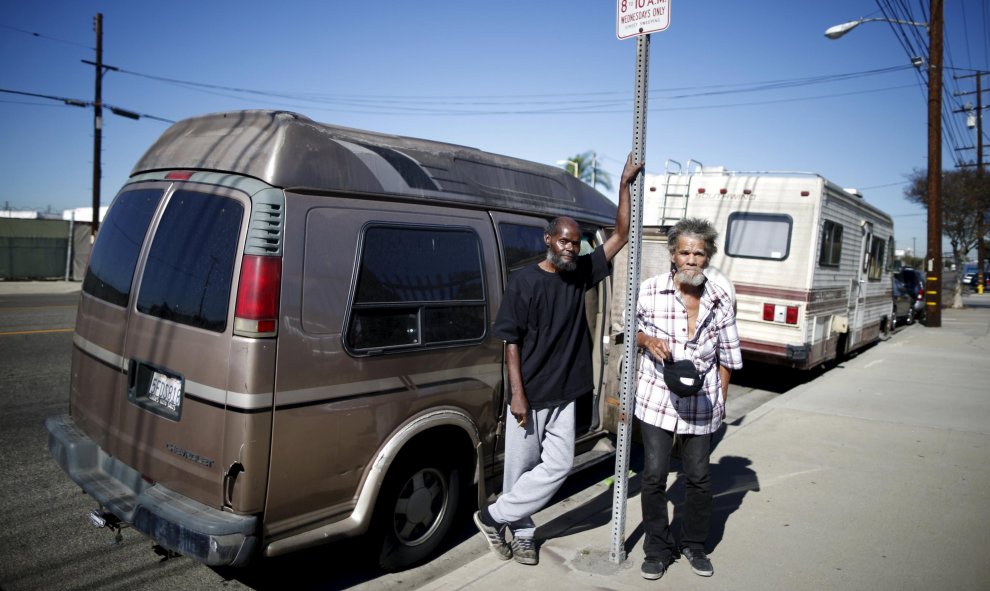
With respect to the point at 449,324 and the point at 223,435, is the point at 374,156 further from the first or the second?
the point at 223,435

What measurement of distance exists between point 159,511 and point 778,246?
8578 mm

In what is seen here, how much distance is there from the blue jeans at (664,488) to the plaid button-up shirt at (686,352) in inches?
3.5

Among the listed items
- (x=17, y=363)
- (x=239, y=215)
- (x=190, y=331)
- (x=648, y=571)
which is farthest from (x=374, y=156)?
(x=17, y=363)

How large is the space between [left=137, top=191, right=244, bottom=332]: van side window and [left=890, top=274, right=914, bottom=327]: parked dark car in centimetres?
2087

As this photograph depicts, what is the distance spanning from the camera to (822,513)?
4.53 metres

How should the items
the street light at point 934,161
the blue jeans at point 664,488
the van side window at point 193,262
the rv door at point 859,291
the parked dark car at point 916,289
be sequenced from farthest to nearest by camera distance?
the parked dark car at point 916,289, the street light at point 934,161, the rv door at point 859,291, the blue jeans at point 664,488, the van side window at point 193,262

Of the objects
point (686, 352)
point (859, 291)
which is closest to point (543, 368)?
point (686, 352)

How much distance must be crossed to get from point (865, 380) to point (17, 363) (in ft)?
38.4

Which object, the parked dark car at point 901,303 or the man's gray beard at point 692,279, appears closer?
the man's gray beard at point 692,279

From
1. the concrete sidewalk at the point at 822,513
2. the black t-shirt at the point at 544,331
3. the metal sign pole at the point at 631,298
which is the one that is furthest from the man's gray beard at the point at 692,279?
the concrete sidewalk at the point at 822,513

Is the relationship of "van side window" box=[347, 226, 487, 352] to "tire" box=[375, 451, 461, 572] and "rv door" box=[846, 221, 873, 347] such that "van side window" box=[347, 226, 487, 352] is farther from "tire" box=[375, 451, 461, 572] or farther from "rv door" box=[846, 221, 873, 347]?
"rv door" box=[846, 221, 873, 347]

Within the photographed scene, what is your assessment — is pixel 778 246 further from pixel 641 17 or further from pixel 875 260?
pixel 641 17

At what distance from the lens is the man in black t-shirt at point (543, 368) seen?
3.49 metres

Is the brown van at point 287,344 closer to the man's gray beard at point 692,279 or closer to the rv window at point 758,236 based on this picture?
the man's gray beard at point 692,279
